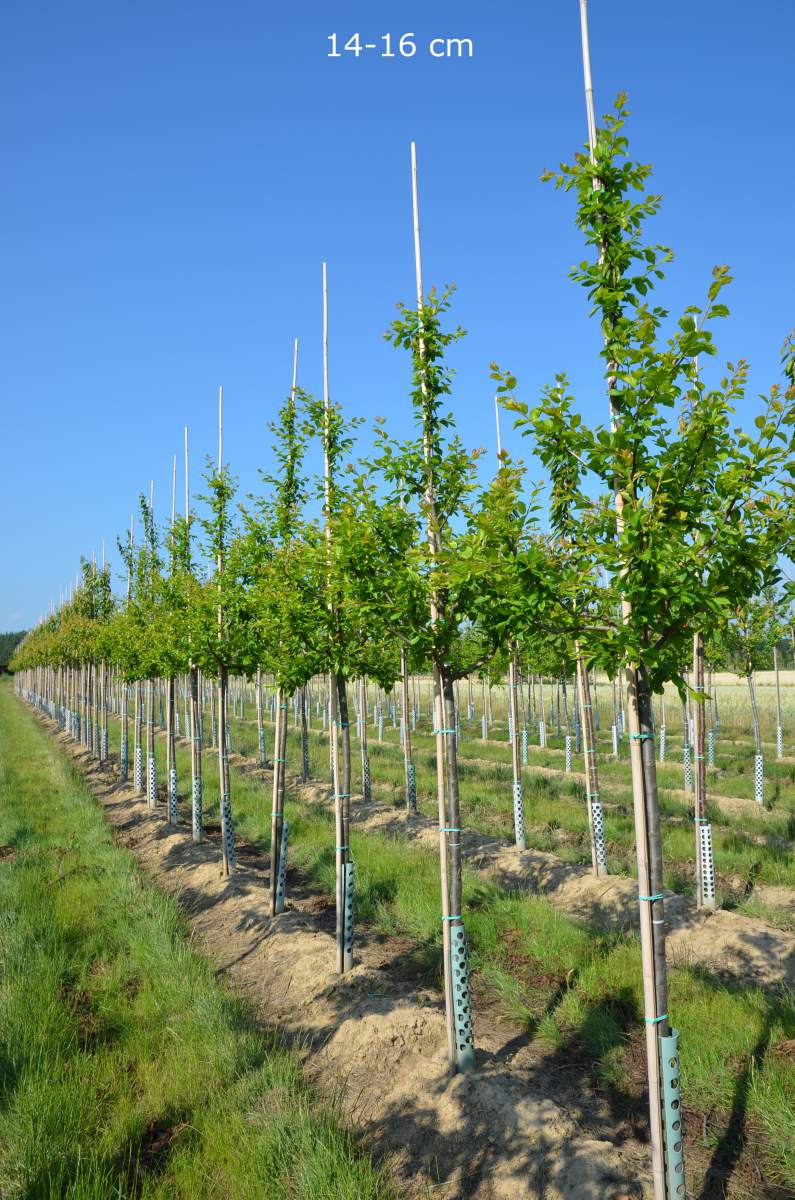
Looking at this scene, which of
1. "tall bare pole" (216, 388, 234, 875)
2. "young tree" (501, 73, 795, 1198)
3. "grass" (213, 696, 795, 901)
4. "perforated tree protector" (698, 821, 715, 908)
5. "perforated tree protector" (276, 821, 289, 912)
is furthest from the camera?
"tall bare pole" (216, 388, 234, 875)

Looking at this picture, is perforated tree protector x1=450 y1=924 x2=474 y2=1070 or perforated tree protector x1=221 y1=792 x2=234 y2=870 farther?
perforated tree protector x1=221 y1=792 x2=234 y2=870

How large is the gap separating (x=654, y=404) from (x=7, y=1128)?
6.23 metres

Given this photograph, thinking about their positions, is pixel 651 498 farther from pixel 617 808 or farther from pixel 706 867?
pixel 617 808

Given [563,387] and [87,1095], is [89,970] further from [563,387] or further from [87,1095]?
[563,387]

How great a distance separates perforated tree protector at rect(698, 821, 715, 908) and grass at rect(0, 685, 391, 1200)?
5985mm

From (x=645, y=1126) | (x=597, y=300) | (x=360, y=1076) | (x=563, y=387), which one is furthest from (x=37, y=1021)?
(x=597, y=300)

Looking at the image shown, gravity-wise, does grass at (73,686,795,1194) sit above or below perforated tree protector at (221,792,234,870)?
below

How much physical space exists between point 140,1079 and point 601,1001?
447cm

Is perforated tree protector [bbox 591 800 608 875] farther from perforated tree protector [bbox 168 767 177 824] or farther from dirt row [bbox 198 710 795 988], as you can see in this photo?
perforated tree protector [bbox 168 767 177 824]

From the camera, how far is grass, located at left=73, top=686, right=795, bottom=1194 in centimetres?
550

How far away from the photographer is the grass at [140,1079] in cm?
448

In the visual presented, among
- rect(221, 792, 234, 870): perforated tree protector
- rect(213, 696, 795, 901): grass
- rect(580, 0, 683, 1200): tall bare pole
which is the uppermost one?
rect(580, 0, 683, 1200): tall bare pole

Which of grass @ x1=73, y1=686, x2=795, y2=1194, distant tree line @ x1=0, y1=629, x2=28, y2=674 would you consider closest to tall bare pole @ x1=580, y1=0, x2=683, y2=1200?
grass @ x1=73, y1=686, x2=795, y2=1194

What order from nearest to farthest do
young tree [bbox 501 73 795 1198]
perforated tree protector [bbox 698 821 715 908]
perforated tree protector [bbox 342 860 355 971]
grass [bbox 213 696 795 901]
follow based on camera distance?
1. young tree [bbox 501 73 795 1198]
2. perforated tree protector [bbox 342 860 355 971]
3. perforated tree protector [bbox 698 821 715 908]
4. grass [bbox 213 696 795 901]
